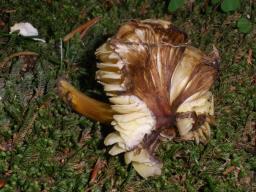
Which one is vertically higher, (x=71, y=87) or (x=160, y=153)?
(x=71, y=87)

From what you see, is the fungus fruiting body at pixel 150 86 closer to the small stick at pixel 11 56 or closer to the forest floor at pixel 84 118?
the forest floor at pixel 84 118

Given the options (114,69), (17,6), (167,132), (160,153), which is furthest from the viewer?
(17,6)

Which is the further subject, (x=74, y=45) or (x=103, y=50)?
(x=74, y=45)

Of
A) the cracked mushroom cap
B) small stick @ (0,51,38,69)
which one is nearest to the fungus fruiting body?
the cracked mushroom cap

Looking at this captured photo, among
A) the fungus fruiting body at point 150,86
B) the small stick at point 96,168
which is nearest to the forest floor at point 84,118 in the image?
the small stick at point 96,168

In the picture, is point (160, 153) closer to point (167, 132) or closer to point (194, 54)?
point (167, 132)

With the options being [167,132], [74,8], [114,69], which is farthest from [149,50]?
[74,8]

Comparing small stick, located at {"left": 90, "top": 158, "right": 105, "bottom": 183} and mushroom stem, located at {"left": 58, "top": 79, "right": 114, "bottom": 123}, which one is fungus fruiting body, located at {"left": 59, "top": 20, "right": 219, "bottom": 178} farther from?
small stick, located at {"left": 90, "top": 158, "right": 105, "bottom": 183}
